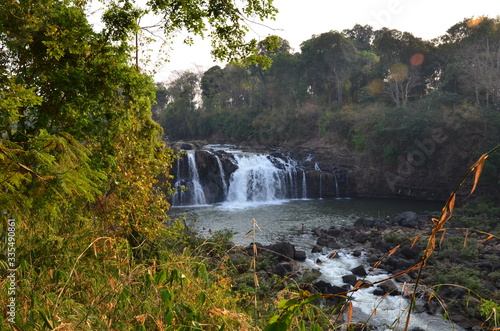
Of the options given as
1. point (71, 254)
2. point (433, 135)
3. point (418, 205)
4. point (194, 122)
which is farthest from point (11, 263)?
point (194, 122)

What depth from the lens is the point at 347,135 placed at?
31703mm

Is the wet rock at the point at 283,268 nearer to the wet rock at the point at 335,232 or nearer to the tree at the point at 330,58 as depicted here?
the wet rock at the point at 335,232

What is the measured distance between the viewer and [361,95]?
116ft

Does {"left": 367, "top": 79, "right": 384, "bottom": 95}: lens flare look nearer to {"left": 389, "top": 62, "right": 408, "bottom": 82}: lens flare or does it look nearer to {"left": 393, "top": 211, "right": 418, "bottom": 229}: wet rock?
{"left": 389, "top": 62, "right": 408, "bottom": 82}: lens flare

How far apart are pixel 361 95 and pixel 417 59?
217 inches

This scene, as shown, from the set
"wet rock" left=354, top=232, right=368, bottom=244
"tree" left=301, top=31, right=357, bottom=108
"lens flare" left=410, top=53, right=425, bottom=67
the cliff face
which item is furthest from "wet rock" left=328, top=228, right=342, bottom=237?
"tree" left=301, top=31, right=357, bottom=108

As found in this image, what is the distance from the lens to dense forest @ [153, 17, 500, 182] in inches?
973

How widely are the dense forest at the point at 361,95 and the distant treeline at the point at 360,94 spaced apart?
0.27 ft

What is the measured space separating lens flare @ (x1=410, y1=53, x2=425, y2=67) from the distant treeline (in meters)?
0.08

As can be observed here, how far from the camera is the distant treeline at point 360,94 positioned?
2508 cm

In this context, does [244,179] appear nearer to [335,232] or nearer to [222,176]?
[222,176]

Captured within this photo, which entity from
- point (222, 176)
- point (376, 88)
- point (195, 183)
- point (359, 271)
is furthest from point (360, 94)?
point (359, 271)

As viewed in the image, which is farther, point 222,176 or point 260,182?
point 260,182

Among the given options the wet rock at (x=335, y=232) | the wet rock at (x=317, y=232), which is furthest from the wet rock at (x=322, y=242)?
the wet rock at (x=335, y=232)
